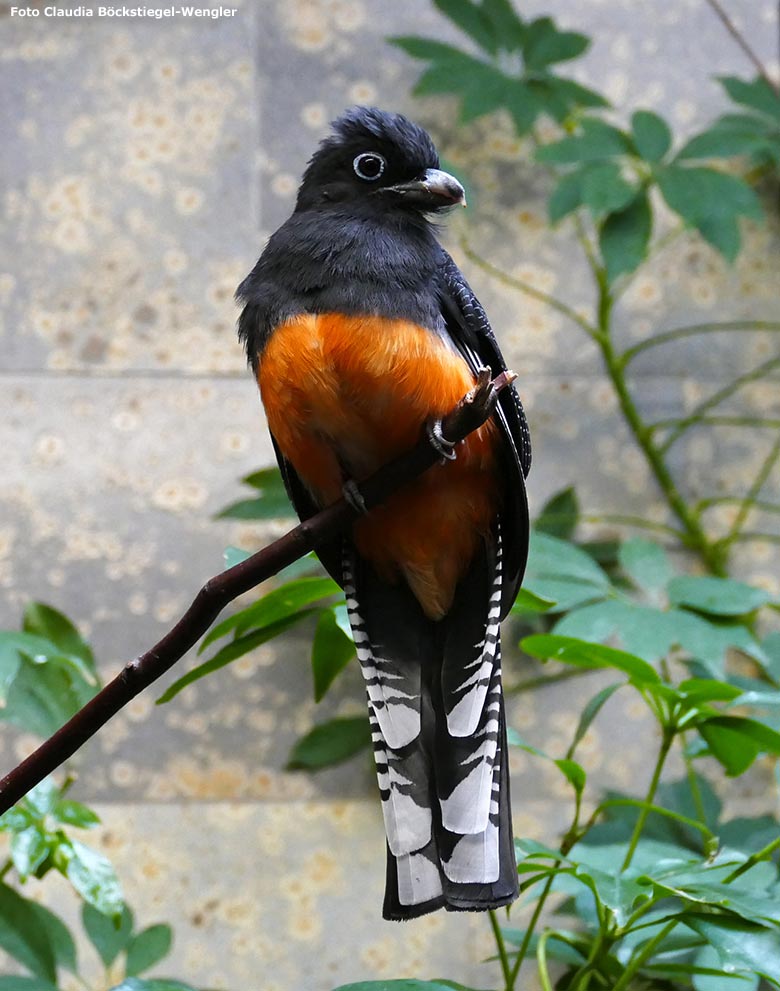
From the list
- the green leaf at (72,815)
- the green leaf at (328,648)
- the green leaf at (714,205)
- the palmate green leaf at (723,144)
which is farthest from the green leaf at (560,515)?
the green leaf at (72,815)

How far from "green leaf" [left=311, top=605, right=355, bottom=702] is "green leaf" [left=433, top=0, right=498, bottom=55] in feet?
4.84

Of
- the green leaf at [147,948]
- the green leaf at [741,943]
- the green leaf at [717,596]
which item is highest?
the green leaf at [717,596]

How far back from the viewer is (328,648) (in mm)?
1355

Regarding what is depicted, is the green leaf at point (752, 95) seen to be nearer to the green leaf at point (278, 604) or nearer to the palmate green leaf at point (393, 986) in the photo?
the green leaf at point (278, 604)

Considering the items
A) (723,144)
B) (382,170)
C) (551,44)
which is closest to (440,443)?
(382,170)

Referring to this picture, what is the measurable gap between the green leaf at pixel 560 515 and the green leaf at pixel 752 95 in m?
0.83

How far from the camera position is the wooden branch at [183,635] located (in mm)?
940

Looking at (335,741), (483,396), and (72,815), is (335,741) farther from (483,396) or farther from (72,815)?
(483,396)

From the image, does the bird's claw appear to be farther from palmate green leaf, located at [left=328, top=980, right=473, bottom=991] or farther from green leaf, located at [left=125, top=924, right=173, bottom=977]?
green leaf, located at [left=125, top=924, right=173, bottom=977]

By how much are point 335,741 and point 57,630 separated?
0.66 metres

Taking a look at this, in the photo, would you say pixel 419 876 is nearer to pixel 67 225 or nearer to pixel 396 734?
pixel 396 734

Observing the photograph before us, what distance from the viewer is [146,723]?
93.4 inches

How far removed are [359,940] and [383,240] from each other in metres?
1.46

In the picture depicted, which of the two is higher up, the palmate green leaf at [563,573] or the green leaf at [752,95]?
the green leaf at [752,95]
